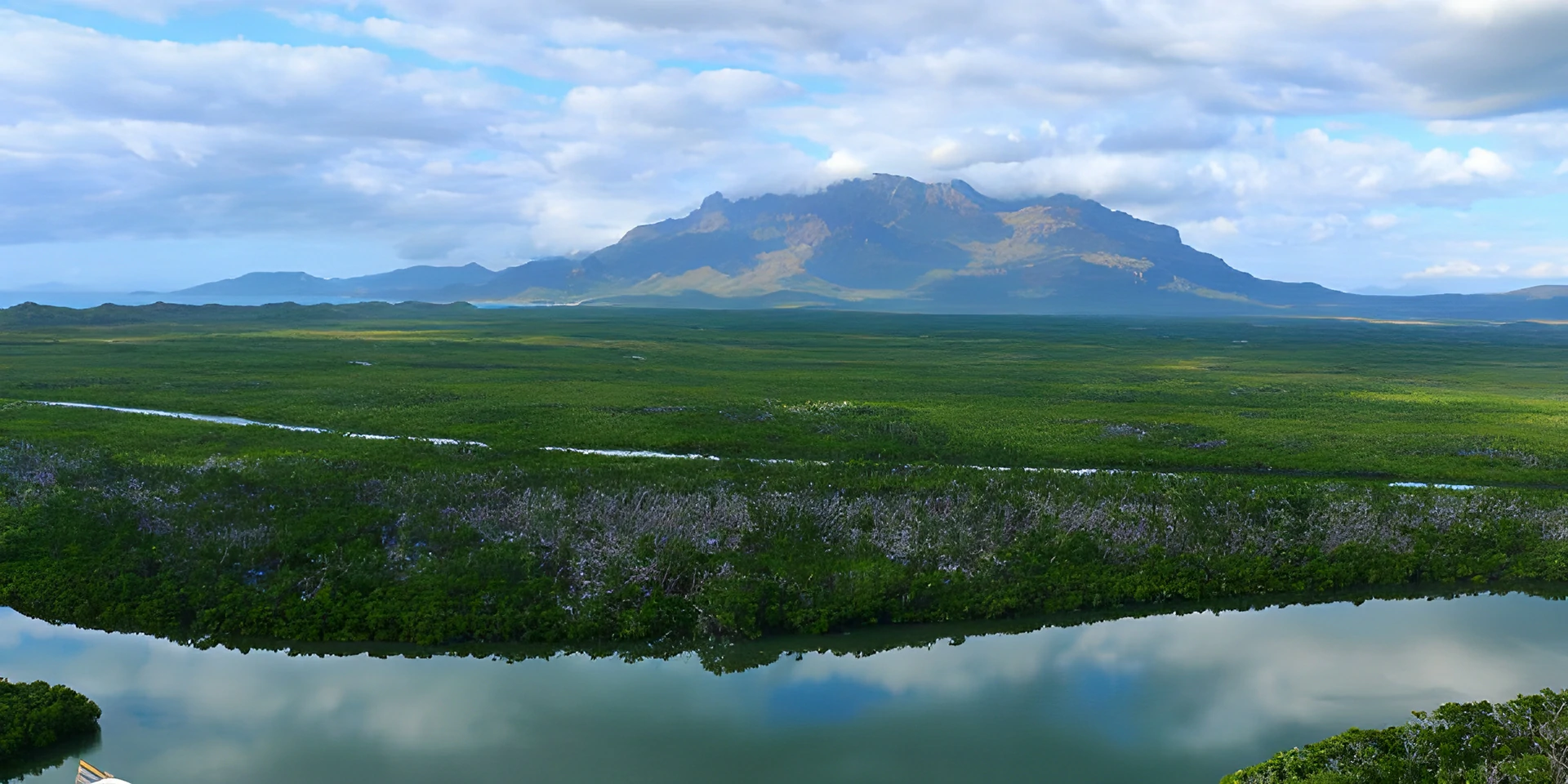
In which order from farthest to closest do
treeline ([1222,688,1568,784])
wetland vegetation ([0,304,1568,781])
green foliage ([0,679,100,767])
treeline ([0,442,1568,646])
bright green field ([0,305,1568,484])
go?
bright green field ([0,305,1568,484]), wetland vegetation ([0,304,1568,781]), treeline ([0,442,1568,646]), green foliage ([0,679,100,767]), treeline ([1222,688,1568,784])

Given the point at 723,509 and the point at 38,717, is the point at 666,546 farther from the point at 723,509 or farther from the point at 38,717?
the point at 38,717

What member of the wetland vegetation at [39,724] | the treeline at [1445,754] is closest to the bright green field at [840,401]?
the wetland vegetation at [39,724]

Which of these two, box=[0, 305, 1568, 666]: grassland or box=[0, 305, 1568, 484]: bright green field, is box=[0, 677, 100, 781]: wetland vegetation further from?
box=[0, 305, 1568, 484]: bright green field

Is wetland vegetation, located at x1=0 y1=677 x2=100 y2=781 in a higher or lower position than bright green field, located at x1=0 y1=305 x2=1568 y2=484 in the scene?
lower

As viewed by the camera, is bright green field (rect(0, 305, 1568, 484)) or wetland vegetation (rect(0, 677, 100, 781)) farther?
bright green field (rect(0, 305, 1568, 484))

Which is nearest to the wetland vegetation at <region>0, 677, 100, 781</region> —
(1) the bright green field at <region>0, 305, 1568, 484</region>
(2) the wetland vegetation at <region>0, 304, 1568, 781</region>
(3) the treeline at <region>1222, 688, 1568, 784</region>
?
(2) the wetland vegetation at <region>0, 304, 1568, 781</region>

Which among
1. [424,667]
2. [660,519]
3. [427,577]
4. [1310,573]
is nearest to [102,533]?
[427,577]

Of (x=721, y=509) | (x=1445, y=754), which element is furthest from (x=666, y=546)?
(x=1445, y=754)

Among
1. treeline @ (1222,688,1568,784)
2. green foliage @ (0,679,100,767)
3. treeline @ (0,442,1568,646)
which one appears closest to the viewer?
treeline @ (1222,688,1568,784)
